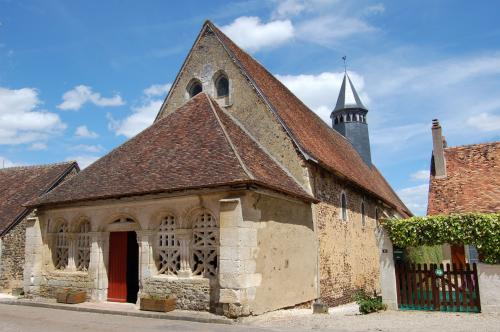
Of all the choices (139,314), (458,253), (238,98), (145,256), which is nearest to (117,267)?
(145,256)

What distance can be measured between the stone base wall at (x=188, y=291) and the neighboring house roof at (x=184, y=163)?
2.13 metres

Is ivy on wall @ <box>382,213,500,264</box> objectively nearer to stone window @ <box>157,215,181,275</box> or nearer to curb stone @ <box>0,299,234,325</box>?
curb stone @ <box>0,299,234,325</box>

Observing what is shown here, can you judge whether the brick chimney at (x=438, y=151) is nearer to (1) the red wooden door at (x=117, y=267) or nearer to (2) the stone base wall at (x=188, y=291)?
(2) the stone base wall at (x=188, y=291)

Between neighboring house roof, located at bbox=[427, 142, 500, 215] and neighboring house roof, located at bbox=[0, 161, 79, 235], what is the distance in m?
15.7

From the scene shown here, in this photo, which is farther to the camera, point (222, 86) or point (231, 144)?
point (222, 86)

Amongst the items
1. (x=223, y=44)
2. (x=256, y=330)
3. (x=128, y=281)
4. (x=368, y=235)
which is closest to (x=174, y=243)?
(x=128, y=281)

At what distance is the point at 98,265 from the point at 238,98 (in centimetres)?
653

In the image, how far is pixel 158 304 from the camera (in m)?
9.83

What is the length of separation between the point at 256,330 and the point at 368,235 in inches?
411

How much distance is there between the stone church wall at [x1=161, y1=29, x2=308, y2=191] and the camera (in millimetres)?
12742

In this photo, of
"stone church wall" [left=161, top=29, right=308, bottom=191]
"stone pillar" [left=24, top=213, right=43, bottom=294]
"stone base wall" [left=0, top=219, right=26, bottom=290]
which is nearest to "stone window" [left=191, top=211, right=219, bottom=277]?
"stone church wall" [left=161, top=29, right=308, bottom=191]

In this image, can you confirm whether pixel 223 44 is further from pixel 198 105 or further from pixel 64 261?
pixel 64 261

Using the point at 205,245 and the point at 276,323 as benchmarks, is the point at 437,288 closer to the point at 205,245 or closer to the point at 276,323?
the point at 276,323

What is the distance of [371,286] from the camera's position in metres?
17.1
